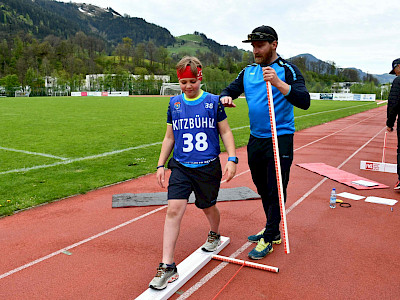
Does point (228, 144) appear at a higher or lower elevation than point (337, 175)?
higher

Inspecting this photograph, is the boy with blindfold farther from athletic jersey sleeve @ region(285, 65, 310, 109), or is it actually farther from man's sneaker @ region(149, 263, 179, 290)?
athletic jersey sleeve @ region(285, 65, 310, 109)

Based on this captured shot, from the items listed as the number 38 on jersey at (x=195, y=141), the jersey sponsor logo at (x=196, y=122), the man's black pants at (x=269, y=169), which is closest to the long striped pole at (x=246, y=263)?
the man's black pants at (x=269, y=169)

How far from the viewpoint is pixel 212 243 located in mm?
3984

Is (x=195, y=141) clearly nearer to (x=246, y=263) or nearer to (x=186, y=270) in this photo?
(x=186, y=270)

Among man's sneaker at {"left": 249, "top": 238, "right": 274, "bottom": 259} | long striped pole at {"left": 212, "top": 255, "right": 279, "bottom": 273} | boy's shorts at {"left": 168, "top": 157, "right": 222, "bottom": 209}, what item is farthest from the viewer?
man's sneaker at {"left": 249, "top": 238, "right": 274, "bottom": 259}

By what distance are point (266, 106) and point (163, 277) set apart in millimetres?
1917

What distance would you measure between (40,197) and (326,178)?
5639 millimetres

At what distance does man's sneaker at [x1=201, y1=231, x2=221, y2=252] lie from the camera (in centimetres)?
393

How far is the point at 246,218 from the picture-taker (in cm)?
520

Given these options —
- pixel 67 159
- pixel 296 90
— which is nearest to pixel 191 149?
pixel 296 90

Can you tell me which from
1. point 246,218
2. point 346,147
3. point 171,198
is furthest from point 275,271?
point 346,147

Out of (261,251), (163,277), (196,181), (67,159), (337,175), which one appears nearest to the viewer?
(163,277)

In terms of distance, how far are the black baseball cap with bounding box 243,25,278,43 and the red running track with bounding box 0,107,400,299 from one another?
7.51 feet

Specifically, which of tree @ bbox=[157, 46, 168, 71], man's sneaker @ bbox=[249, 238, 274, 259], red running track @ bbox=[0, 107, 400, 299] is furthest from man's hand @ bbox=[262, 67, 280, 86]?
tree @ bbox=[157, 46, 168, 71]
